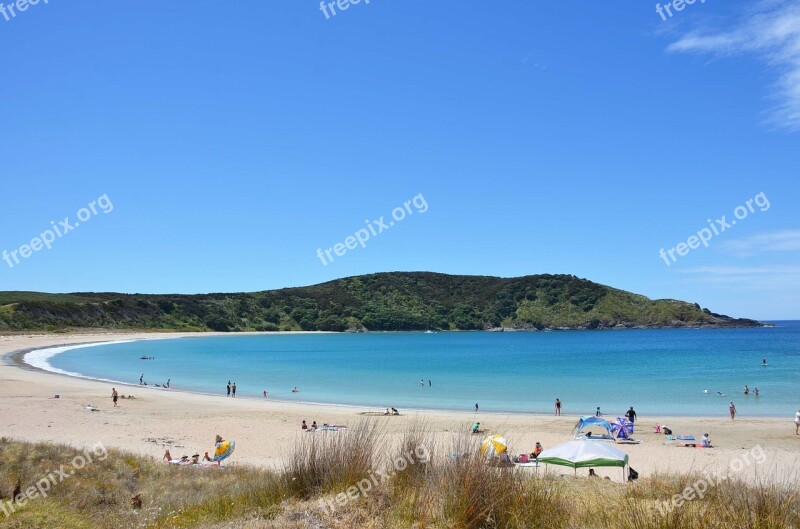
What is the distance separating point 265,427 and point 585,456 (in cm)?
1469

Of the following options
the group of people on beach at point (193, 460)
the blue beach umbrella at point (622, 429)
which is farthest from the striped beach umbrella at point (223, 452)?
the blue beach umbrella at point (622, 429)

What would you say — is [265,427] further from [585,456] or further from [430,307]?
[430,307]

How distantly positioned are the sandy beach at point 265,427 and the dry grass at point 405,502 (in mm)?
6903

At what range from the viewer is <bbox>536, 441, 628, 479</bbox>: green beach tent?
40.9ft

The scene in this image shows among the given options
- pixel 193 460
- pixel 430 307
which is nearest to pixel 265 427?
pixel 193 460

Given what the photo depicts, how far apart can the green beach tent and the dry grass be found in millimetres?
3954

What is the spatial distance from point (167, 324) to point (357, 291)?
198 ft

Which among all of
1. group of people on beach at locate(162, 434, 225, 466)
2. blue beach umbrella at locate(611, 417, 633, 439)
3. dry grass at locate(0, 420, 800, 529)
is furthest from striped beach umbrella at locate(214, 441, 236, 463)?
blue beach umbrella at locate(611, 417, 633, 439)

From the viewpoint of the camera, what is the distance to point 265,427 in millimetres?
23609

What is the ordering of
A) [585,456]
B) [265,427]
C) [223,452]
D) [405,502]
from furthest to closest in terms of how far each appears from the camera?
[265,427] < [223,452] < [585,456] < [405,502]

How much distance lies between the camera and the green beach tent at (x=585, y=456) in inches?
491

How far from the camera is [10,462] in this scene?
977 cm

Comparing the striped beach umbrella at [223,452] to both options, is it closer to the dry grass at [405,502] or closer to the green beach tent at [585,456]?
the dry grass at [405,502]

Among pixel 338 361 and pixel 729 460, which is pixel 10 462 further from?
pixel 338 361
